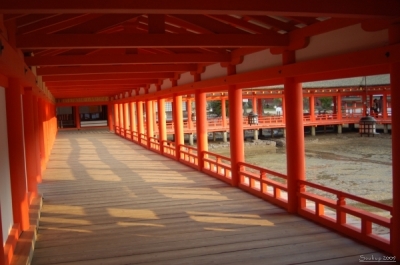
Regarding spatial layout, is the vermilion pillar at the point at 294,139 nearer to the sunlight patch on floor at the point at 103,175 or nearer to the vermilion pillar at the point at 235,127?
the vermilion pillar at the point at 235,127

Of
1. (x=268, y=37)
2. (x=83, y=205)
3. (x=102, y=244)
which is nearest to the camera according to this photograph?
(x=102, y=244)

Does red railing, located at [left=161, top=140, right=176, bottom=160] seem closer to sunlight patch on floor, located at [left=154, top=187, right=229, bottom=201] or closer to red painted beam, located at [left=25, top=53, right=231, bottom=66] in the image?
sunlight patch on floor, located at [left=154, top=187, right=229, bottom=201]

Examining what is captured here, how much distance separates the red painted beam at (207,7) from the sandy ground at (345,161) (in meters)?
8.21

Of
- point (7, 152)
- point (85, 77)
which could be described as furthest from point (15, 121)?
point (85, 77)

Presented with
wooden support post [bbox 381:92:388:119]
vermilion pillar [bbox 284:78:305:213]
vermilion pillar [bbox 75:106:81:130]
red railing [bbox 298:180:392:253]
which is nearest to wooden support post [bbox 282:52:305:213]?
vermilion pillar [bbox 284:78:305:213]

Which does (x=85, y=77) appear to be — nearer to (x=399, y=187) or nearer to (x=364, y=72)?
(x=364, y=72)

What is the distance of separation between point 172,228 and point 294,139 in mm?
2424

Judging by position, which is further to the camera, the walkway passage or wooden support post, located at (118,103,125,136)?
wooden support post, located at (118,103,125,136)

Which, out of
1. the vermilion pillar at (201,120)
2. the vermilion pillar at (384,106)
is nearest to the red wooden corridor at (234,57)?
the vermilion pillar at (201,120)

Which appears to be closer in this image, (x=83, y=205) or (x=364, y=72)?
(x=364, y=72)

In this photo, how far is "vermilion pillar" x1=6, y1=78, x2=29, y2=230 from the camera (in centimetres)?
546

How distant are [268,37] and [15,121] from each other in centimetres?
387

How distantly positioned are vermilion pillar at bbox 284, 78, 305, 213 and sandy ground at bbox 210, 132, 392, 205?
5.36 m

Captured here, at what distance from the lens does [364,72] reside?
201 inches
